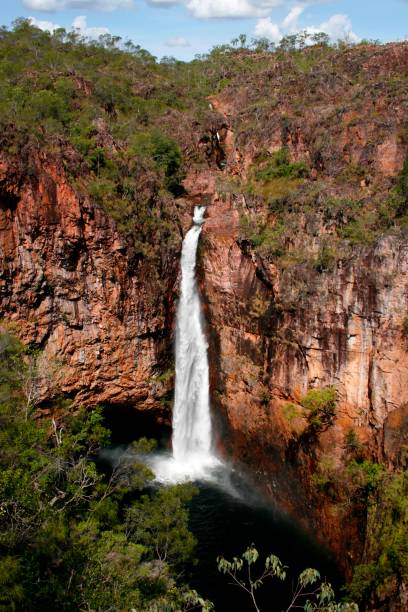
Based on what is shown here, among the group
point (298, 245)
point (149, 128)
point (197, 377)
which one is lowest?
Answer: point (197, 377)

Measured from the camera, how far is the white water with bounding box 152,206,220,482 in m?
23.4

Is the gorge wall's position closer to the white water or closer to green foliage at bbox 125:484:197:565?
the white water

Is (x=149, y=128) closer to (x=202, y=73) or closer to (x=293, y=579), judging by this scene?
(x=202, y=73)

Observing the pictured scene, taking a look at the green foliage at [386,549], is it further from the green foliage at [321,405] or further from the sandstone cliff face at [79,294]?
the sandstone cliff face at [79,294]

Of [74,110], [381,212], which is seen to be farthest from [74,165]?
[381,212]

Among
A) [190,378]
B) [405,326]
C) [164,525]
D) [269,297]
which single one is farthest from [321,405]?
[164,525]

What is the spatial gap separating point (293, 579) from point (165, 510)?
4748 mm

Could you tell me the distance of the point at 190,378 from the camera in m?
23.6

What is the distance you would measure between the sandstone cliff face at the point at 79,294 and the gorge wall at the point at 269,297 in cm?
5

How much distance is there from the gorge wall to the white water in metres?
0.51

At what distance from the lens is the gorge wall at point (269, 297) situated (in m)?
18.2

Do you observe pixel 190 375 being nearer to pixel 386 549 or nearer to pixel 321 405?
pixel 321 405

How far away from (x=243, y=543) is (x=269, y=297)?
350 inches

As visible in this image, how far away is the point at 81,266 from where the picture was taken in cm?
2128
